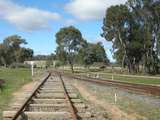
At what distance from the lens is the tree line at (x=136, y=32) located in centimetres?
8850

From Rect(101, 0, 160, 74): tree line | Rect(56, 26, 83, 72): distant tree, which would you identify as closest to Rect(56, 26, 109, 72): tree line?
Rect(56, 26, 83, 72): distant tree

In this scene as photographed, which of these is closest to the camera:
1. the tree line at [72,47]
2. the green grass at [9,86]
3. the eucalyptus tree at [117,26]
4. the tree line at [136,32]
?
the green grass at [9,86]

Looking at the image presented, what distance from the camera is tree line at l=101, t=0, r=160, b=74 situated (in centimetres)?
8850

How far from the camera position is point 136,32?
324ft

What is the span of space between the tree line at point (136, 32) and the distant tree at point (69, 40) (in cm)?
3615

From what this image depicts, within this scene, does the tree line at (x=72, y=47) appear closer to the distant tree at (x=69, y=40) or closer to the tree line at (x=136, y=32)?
the distant tree at (x=69, y=40)

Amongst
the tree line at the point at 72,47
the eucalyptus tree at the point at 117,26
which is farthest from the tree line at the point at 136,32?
the tree line at the point at 72,47

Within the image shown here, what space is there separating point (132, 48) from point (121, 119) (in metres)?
87.4

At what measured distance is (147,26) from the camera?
3558 inches

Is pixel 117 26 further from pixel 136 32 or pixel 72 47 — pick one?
pixel 72 47

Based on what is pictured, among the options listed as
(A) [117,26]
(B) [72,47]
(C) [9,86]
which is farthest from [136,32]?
(C) [9,86]

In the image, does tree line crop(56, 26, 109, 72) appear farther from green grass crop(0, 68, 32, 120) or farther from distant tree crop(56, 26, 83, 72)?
green grass crop(0, 68, 32, 120)

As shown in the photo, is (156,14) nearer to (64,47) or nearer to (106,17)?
(106,17)

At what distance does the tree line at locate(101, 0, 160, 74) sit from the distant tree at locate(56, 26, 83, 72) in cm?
3615
